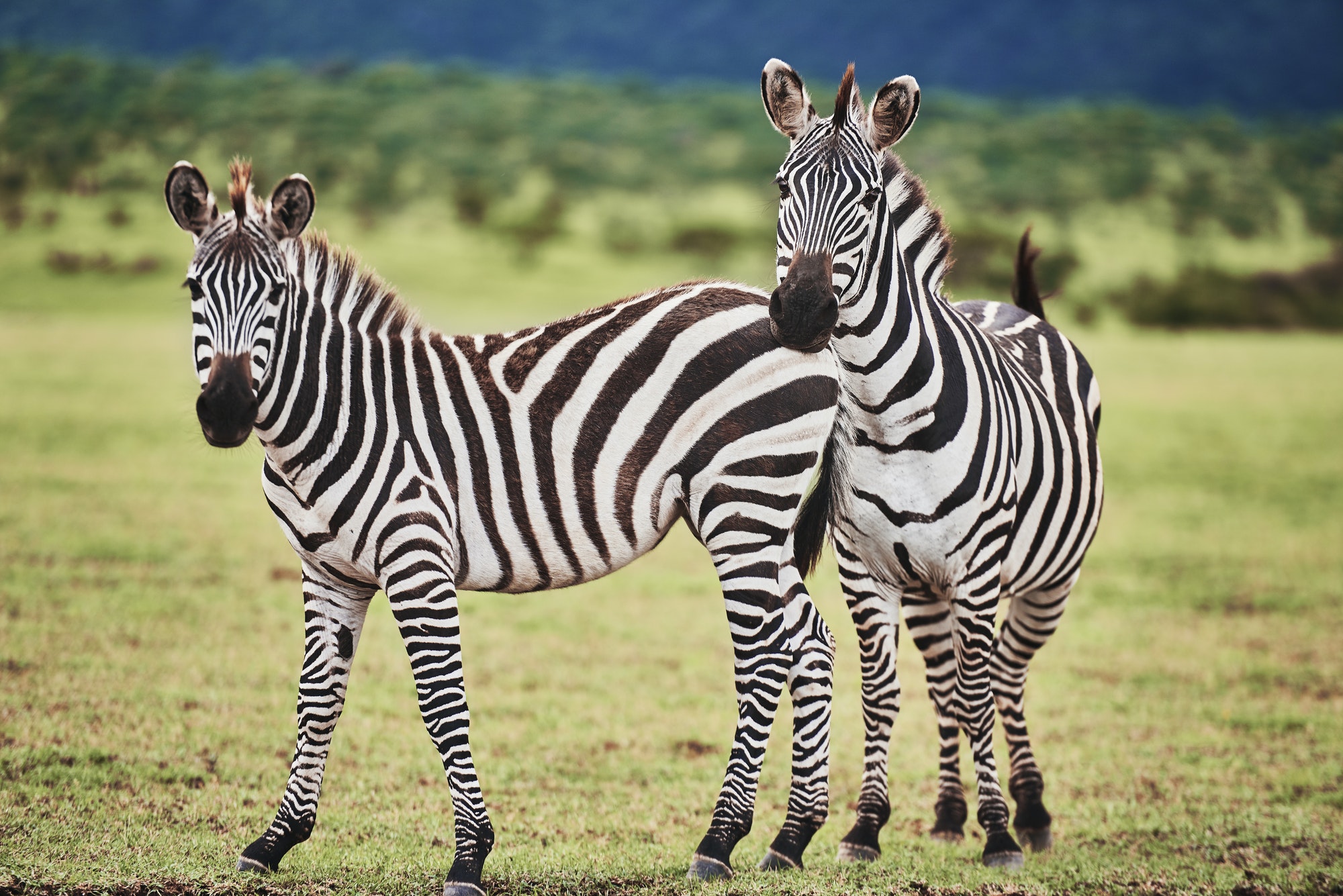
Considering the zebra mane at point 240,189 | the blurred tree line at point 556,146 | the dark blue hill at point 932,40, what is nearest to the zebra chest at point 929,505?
the zebra mane at point 240,189

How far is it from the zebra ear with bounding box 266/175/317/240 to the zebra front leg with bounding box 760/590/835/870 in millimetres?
2552

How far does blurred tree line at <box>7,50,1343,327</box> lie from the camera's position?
4431 cm

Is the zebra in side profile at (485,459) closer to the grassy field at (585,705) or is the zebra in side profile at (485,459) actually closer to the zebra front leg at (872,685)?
the zebra front leg at (872,685)

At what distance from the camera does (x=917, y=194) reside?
5109 millimetres

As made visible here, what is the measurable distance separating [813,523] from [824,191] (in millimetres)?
1674

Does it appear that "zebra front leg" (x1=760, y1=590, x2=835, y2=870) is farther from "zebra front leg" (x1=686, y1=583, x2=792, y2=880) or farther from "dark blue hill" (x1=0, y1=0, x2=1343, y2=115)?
"dark blue hill" (x1=0, y1=0, x2=1343, y2=115)

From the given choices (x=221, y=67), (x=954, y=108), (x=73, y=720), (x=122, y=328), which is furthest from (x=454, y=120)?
(x=73, y=720)

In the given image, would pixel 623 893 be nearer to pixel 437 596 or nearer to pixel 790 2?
pixel 437 596

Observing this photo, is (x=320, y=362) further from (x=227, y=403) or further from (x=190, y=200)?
(x=190, y=200)

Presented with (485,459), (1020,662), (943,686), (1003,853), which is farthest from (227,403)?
(1020,662)

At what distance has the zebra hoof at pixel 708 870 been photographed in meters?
4.84

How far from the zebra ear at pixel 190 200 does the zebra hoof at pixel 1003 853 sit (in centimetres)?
435

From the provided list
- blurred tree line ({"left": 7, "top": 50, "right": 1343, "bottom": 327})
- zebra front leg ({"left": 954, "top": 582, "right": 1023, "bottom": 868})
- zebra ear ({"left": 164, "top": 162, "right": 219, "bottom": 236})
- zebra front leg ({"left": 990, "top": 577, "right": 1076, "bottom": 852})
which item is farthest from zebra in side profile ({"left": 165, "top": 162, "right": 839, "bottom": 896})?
blurred tree line ({"left": 7, "top": 50, "right": 1343, "bottom": 327})

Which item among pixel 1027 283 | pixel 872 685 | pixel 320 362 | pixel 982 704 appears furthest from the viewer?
pixel 1027 283
